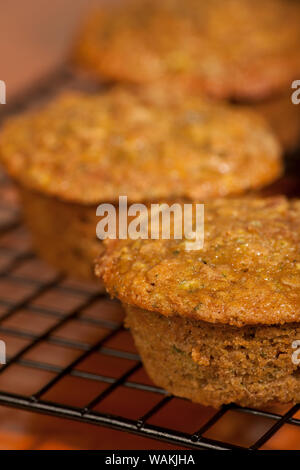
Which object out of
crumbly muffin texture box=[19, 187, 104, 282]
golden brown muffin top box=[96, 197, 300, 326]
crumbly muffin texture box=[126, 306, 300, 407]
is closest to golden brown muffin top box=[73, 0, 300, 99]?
crumbly muffin texture box=[19, 187, 104, 282]

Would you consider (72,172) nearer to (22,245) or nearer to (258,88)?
(22,245)

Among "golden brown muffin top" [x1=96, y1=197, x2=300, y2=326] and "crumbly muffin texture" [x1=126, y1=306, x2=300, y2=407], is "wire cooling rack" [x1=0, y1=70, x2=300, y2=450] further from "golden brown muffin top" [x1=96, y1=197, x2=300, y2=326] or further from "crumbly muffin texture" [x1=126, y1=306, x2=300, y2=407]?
"golden brown muffin top" [x1=96, y1=197, x2=300, y2=326]

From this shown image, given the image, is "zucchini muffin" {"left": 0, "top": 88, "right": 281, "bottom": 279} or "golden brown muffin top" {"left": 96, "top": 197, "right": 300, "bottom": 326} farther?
"zucchini muffin" {"left": 0, "top": 88, "right": 281, "bottom": 279}

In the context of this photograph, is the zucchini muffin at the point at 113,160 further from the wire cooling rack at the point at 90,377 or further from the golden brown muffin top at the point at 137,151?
the wire cooling rack at the point at 90,377

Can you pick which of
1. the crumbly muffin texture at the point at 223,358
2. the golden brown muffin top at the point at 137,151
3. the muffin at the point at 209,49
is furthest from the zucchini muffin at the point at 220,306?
the muffin at the point at 209,49

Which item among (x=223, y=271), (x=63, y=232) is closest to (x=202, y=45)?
(x=63, y=232)

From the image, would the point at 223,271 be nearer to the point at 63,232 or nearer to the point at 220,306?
the point at 220,306

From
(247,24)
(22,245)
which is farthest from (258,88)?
(22,245)

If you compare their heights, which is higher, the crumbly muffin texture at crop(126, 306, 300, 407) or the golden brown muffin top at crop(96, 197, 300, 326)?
the golden brown muffin top at crop(96, 197, 300, 326)

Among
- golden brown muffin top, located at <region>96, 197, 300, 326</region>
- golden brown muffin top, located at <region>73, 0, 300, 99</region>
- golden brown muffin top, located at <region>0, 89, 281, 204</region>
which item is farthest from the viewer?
golden brown muffin top, located at <region>73, 0, 300, 99</region>
